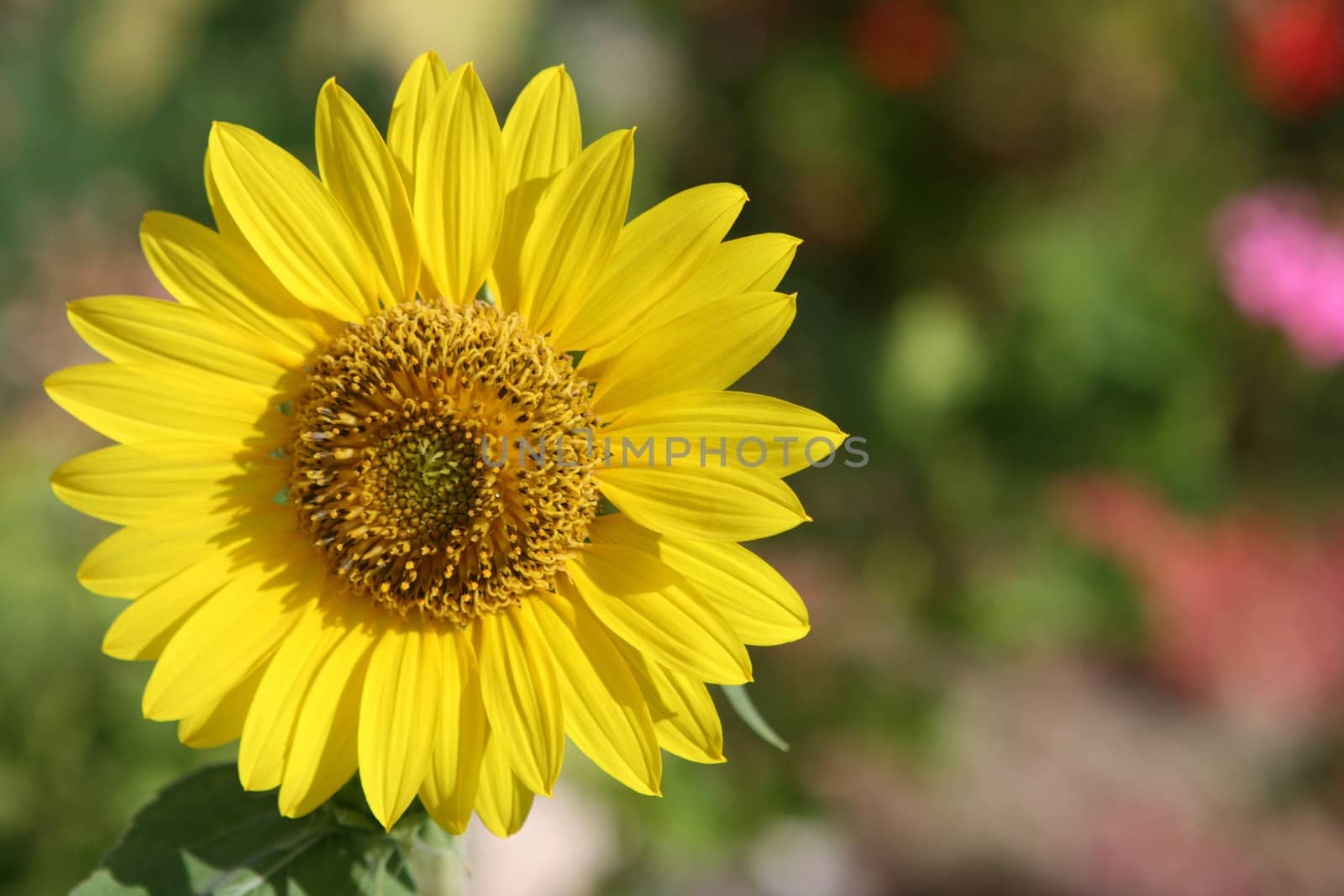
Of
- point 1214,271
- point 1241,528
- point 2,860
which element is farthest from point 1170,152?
point 2,860

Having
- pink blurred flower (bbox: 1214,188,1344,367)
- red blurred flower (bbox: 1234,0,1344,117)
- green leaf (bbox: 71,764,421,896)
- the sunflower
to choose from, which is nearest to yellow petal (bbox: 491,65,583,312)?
the sunflower

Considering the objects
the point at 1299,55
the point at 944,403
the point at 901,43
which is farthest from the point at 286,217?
the point at 1299,55

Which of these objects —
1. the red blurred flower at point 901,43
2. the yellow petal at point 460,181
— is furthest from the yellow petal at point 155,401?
the red blurred flower at point 901,43

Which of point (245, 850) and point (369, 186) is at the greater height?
point (369, 186)

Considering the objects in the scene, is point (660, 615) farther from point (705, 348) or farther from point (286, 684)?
point (286, 684)

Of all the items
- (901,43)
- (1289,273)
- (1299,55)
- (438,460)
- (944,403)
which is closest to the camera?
(438,460)

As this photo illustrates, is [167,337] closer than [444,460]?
Yes

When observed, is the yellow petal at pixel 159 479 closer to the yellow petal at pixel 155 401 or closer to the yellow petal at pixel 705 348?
the yellow petal at pixel 155 401
